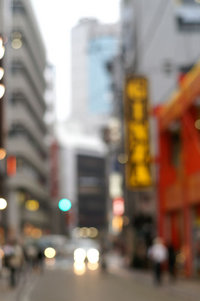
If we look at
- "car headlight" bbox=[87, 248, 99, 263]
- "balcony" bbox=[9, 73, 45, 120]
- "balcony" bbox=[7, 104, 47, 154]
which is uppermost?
"balcony" bbox=[9, 73, 45, 120]

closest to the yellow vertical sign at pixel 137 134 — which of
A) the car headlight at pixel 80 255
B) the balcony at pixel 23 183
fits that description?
the car headlight at pixel 80 255

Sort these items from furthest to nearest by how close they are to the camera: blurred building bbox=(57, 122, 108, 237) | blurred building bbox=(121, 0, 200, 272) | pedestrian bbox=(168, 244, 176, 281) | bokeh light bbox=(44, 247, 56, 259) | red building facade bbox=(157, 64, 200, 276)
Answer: blurred building bbox=(57, 122, 108, 237)
bokeh light bbox=(44, 247, 56, 259)
blurred building bbox=(121, 0, 200, 272)
red building facade bbox=(157, 64, 200, 276)
pedestrian bbox=(168, 244, 176, 281)

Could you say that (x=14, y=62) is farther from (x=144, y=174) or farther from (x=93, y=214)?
(x=93, y=214)

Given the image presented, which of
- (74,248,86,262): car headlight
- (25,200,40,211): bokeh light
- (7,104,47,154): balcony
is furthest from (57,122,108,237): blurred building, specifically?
(74,248,86,262): car headlight

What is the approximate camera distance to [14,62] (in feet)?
284

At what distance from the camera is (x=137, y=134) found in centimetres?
3816

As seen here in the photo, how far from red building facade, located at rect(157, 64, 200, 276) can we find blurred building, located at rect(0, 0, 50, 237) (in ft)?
131

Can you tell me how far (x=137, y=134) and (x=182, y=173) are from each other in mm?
3434

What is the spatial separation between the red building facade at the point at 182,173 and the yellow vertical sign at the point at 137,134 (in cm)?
124

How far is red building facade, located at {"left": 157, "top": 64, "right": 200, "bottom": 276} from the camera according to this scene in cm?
3303

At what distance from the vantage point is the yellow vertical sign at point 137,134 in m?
38.1

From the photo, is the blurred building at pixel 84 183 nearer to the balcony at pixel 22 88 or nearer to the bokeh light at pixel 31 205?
the balcony at pixel 22 88

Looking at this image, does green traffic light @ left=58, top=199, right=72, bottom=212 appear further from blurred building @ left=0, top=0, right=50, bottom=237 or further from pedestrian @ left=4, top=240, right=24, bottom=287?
A: blurred building @ left=0, top=0, right=50, bottom=237

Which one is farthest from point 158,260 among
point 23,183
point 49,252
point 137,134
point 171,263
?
point 23,183
